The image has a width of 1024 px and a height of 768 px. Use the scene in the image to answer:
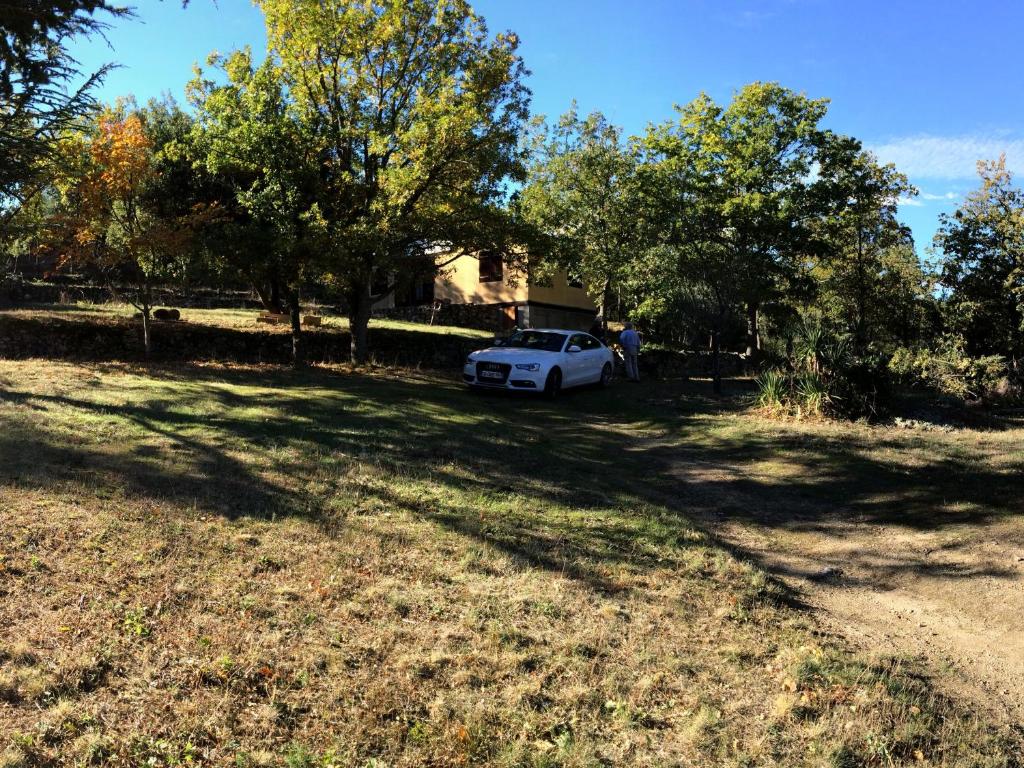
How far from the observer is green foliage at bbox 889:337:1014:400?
17.6 meters

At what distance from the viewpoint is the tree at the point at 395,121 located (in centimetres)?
1484

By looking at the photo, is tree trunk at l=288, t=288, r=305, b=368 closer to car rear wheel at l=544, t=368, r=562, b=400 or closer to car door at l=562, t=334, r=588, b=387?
car rear wheel at l=544, t=368, r=562, b=400

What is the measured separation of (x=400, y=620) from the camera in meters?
4.45

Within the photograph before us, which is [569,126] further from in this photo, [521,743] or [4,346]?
[521,743]

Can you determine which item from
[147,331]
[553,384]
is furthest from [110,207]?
[553,384]

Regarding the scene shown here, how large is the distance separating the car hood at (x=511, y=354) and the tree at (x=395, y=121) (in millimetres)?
2950

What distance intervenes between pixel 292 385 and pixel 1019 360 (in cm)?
2038

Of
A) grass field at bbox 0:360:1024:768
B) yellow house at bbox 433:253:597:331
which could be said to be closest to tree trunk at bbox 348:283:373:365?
grass field at bbox 0:360:1024:768

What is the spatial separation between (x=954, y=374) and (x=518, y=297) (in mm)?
19446

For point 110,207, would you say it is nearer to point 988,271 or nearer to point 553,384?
point 553,384

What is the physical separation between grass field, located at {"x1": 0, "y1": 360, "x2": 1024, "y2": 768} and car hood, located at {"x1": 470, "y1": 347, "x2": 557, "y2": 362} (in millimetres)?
6593

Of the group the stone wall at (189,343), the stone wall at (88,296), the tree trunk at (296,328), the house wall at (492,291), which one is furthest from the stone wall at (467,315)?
the tree trunk at (296,328)

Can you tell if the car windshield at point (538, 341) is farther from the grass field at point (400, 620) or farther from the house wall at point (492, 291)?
the house wall at point (492, 291)

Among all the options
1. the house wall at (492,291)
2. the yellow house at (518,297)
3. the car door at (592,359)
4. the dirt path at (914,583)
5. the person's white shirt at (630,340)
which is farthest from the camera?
the house wall at (492,291)
